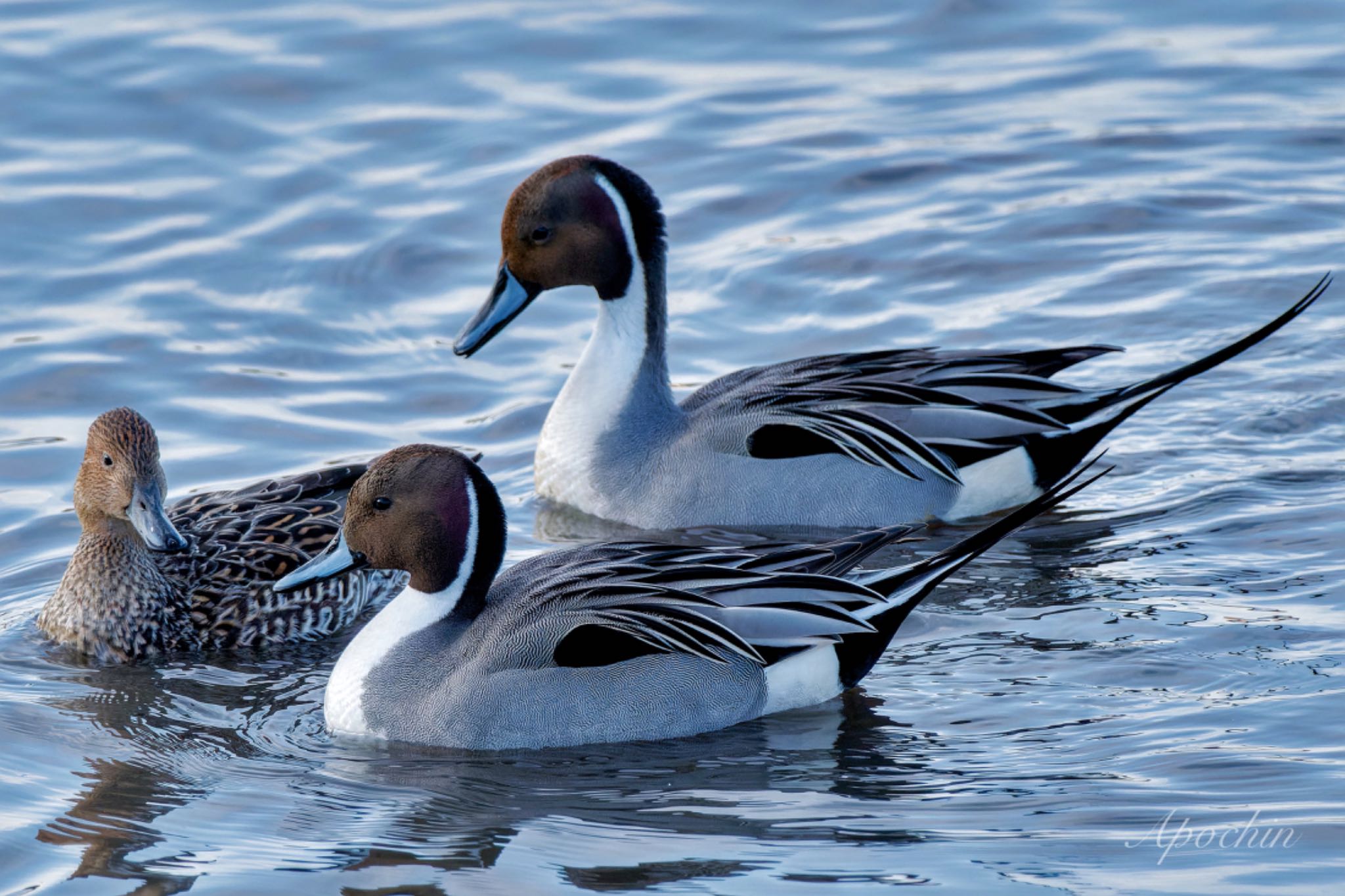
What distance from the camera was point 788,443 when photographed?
27.5ft

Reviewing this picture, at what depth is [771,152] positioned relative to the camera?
12156 mm

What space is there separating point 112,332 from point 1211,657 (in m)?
6.04

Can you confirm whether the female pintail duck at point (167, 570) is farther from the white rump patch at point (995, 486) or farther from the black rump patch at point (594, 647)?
the white rump patch at point (995, 486)

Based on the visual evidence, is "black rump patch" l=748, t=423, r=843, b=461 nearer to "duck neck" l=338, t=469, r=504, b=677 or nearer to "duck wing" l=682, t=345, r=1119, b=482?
"duck wing" l=682, t=345, r=1119, b=482

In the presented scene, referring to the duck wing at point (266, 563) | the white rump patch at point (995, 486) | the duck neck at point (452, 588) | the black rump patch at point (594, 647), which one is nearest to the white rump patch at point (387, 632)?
the duck neck at point (452, 588)

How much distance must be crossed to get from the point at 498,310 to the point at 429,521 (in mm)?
2535

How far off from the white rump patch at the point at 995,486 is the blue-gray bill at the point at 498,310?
2.15 meters

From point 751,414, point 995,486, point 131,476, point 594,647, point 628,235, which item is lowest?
point 594,647

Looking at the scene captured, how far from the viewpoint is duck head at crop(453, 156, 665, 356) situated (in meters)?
8.82

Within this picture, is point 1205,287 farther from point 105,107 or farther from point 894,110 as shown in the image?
Result: point 105,107

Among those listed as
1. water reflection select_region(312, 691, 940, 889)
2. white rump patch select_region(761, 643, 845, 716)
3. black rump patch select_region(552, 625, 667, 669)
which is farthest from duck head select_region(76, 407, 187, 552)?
white rump patch select_region(761, 643, 845, 716)

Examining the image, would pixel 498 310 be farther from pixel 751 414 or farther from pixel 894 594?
pixel 894 594

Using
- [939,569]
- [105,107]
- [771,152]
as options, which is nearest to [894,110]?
[771,152]

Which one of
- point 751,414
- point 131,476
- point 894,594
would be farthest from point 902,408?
point 131,476
